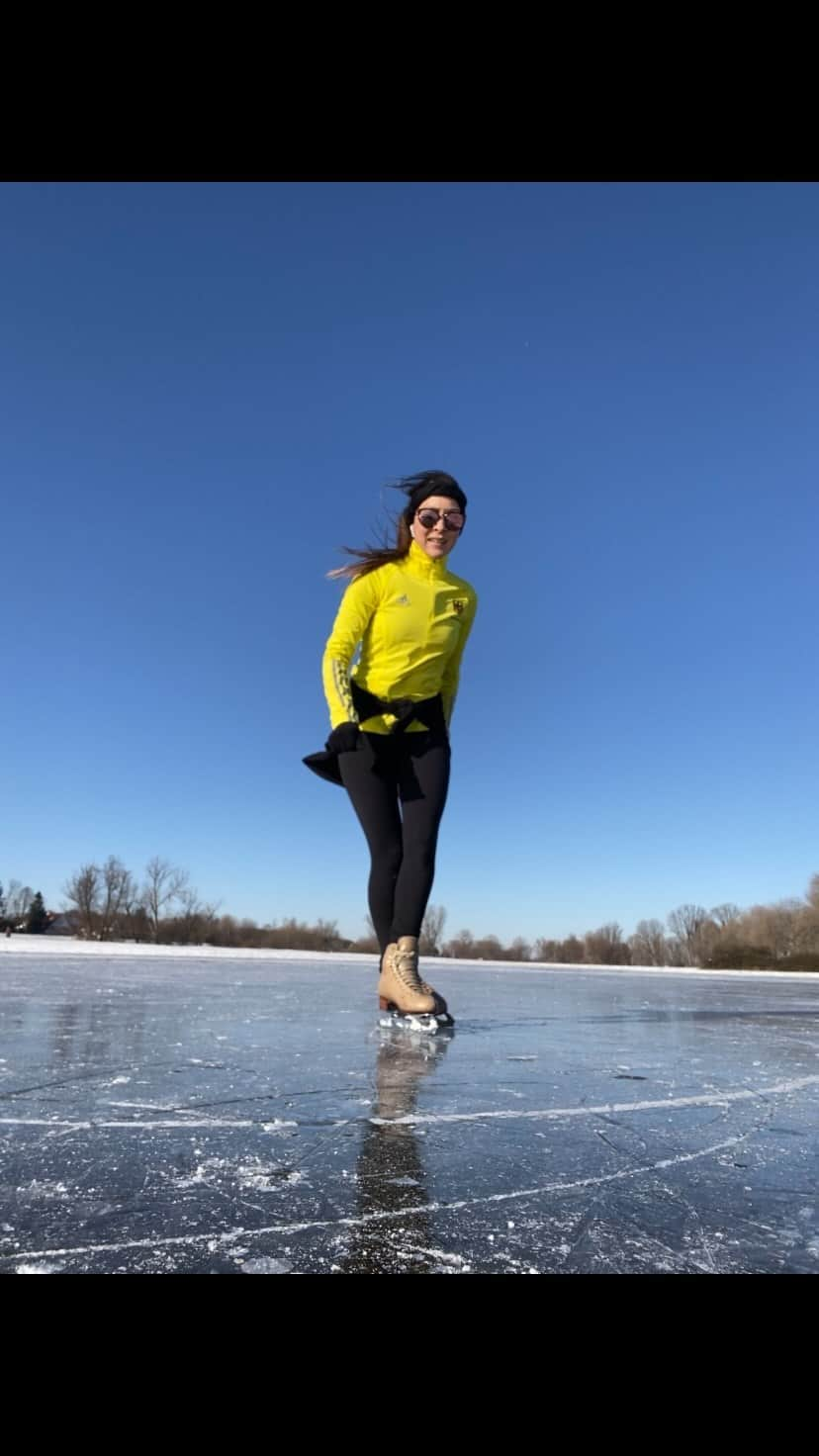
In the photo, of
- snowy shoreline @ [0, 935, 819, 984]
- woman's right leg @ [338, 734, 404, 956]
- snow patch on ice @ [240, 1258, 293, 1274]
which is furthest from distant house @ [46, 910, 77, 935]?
snow patch on ice @ [240, 1258, 293, 1274]

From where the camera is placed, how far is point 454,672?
Result: 10.9 feet

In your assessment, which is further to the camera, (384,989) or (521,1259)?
(384,989)

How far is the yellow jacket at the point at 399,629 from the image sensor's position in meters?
3.08

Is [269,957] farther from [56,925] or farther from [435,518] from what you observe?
[56,925]

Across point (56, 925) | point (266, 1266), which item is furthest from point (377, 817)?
point (56, 925)

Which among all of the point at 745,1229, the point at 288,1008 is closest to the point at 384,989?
the point at 288,1008

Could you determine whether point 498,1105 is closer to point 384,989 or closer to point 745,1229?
point 745,1229

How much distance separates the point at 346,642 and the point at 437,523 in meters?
0.58

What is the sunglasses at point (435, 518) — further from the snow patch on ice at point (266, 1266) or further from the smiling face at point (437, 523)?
the snow patch on ice at point (266, 1266)

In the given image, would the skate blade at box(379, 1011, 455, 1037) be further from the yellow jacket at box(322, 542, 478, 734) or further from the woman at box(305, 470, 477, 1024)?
the yellow jacket at box(322, 542, 478, 734)

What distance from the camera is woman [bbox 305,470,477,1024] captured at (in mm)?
3043
